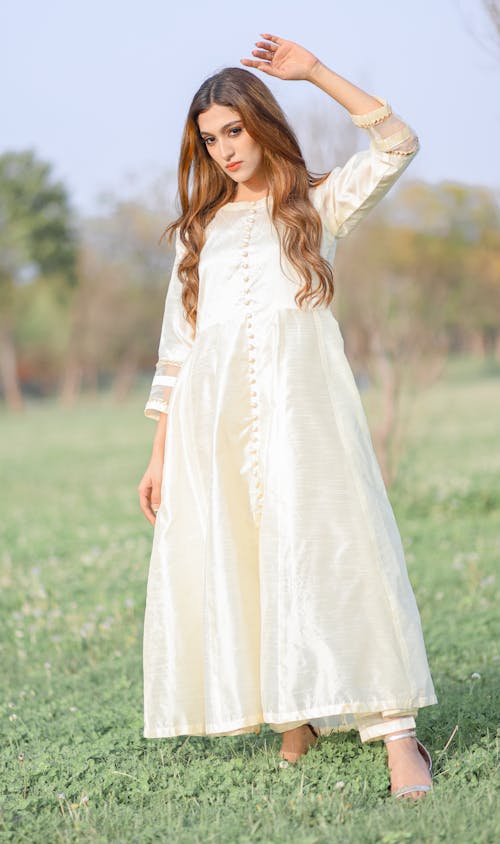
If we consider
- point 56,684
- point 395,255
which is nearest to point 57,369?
point 395,255

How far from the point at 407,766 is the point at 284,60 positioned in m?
2.10

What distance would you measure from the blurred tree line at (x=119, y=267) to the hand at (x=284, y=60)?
16600 mm

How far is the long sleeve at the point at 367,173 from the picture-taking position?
3.14 m

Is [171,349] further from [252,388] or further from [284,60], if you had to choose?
[284,60]

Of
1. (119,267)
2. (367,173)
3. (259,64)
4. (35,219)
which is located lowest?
(119,267)

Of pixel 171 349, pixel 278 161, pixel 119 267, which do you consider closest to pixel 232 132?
pixel 278 161

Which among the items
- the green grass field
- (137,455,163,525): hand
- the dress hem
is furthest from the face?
the green grass field

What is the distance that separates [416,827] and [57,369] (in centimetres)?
5516

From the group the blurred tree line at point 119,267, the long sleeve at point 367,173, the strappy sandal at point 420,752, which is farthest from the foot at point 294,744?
the blurred tree line at point 119,267

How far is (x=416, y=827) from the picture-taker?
2812 millimetres

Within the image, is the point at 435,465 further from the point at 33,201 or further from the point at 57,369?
the point at 57,369

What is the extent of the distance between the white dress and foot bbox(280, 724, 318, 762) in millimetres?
300

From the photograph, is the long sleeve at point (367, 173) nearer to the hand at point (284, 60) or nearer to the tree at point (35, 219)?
the hand at point (284, 60)

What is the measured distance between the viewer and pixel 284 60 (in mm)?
3176
